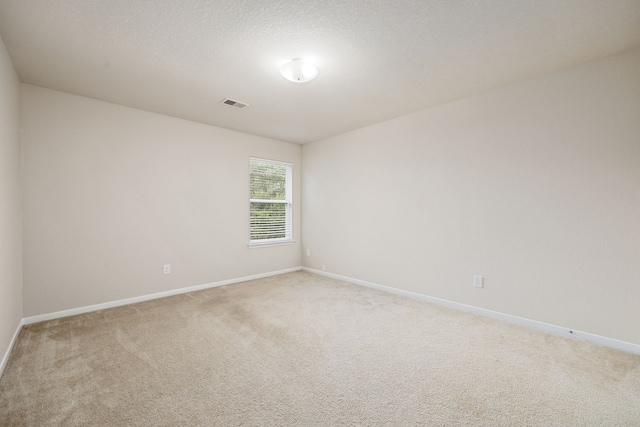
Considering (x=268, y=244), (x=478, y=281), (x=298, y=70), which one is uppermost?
(x=298, y=70)

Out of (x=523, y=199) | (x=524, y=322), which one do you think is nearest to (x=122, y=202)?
(x=523, y=199)

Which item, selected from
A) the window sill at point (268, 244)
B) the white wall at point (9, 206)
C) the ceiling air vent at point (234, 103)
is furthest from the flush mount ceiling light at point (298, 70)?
the window sill at point (268, 244)

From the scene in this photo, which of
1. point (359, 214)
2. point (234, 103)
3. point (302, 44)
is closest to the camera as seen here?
point (302, 44)

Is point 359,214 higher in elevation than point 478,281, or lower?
higher

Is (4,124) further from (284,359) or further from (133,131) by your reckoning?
(284,359)

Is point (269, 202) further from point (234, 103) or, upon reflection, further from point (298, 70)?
point (298, 70)

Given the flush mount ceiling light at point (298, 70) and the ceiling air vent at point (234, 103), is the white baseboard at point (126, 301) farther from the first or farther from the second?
the flush mount ceiling light at point (298, 70)

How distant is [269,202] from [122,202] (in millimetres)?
2122

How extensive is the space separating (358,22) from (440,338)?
2.61 meters

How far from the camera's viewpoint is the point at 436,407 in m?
1.55

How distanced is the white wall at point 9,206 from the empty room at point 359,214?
0.11 feet

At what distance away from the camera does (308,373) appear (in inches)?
73.7

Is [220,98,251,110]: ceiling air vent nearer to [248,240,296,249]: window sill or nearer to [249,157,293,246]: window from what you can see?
[249,157,293,246]: window

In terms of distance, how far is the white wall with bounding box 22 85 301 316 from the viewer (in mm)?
2768
